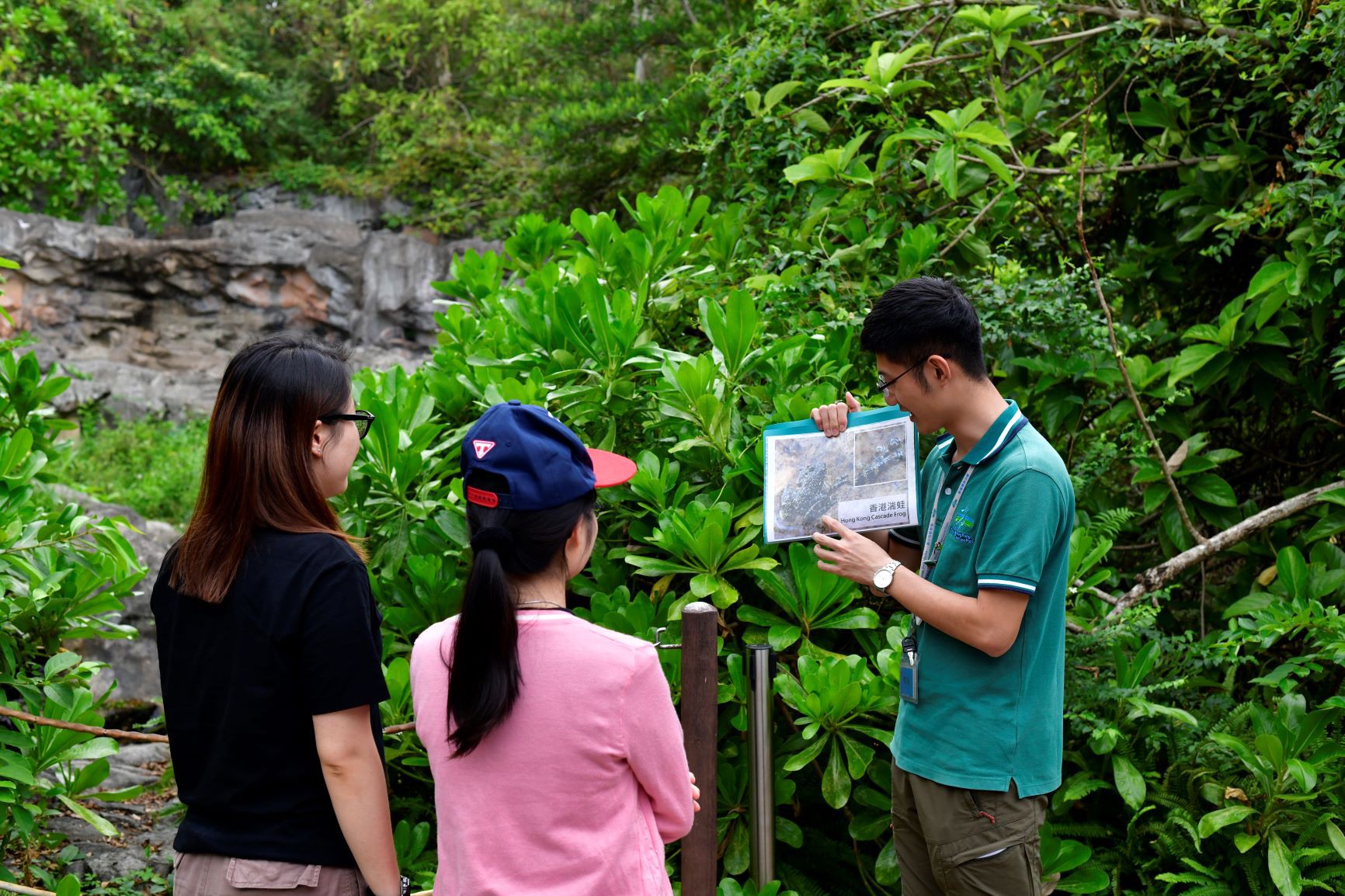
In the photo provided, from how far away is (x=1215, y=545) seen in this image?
3146 mm

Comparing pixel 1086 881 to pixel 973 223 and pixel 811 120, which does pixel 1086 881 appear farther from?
pixel 811 120

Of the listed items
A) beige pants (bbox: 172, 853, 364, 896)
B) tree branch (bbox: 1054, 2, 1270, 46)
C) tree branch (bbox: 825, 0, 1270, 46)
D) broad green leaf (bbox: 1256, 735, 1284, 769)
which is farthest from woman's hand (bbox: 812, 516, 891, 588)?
tree branch (bbox: 1054, 2, 1270, 46)

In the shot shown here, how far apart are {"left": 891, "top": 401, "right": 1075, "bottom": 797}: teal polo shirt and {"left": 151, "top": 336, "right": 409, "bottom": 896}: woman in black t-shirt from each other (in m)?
1.03

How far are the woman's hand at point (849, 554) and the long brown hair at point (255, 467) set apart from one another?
926 millimetres

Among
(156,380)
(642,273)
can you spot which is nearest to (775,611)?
(642,273)

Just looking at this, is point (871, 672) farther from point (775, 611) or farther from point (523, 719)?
point (523, 719)

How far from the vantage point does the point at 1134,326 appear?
408 cm

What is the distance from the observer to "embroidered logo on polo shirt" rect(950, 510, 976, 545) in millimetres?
2016

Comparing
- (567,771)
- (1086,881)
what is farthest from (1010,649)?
(1086,881)

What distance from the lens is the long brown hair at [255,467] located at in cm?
173

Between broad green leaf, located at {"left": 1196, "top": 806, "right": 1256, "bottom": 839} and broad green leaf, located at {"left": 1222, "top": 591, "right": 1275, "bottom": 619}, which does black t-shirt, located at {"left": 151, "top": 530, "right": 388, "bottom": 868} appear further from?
broad green leaf, located at {"left": 1222, "top": 591, "right": 1275, "bottom": 619}

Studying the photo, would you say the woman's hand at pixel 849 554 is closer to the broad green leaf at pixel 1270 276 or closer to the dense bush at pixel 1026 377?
the dense bush at pixel 1026 377

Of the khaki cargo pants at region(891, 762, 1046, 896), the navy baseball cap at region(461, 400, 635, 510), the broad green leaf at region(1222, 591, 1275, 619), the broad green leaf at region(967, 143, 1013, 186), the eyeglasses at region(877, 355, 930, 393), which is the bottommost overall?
the khaki cargo pants at region(891, 762, 1046, 896)

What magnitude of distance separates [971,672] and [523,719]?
92 cm
